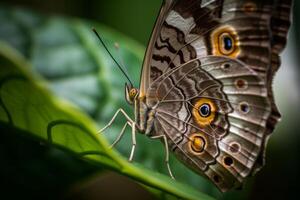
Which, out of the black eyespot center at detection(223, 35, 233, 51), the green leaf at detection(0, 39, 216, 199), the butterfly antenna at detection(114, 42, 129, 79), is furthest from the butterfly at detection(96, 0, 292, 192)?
the green leaf at detection(0, 39, 216, 199)

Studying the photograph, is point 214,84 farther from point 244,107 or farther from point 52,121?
point 52,121

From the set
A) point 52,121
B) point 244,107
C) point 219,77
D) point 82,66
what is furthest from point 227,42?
point 52,121

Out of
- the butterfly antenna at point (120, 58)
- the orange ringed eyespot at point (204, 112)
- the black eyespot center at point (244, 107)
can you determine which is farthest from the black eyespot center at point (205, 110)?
the butterfly antenna at point (120, 58)

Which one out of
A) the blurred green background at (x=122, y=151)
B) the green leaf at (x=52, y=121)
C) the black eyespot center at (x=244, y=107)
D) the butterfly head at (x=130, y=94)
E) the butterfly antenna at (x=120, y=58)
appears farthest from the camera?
the butterfly antenna at (x=120, y=58)

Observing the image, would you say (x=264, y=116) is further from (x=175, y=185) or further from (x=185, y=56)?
(x=175, y=185)

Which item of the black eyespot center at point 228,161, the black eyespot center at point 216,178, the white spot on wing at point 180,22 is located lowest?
the black eyespot center at point 216,178

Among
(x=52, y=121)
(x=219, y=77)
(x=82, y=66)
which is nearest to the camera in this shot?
(x=52, y=121)

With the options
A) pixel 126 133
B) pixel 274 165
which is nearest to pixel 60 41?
pixel 126 133

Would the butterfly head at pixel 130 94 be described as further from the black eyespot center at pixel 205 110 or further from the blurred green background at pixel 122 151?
the black eyespot center at pixel 205 110
